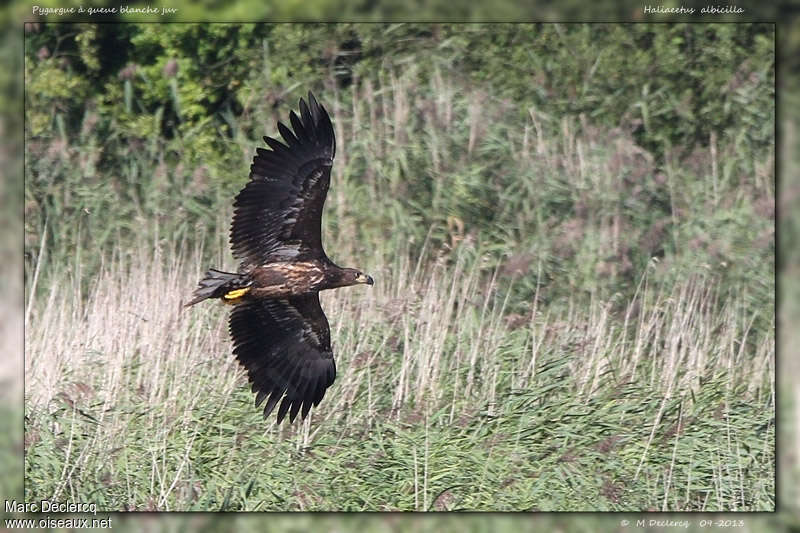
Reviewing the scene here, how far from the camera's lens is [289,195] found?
7055 mm

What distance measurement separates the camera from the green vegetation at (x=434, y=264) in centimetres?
709

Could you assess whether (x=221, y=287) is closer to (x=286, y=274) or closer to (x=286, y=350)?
(x=286, y=274)

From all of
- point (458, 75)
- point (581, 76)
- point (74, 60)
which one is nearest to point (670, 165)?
point (581, 76)

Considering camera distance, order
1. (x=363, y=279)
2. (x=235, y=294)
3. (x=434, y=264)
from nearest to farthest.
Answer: (x=235, y=294), (x=363, y=279), (x=434, y=264)

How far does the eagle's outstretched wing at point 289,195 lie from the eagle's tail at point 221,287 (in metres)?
0.18

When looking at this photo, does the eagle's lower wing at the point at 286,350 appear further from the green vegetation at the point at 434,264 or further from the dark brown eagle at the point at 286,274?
the green vegetation at the point at 434,264

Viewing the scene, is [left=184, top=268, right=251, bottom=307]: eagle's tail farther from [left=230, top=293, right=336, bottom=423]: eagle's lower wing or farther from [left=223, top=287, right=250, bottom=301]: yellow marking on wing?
[left=230, top=293, right=336, bottom=423]: eagle's lower wing

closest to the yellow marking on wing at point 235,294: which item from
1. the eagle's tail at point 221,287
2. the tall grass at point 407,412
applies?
the eagle's tail at point 221,287

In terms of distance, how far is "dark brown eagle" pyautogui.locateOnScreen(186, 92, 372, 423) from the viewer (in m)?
7.01

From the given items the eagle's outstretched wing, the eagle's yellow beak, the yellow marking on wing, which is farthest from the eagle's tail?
the eagle's yellow beak

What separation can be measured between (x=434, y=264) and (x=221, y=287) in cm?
194

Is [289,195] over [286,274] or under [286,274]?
over

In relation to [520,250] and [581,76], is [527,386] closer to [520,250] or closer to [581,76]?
[520,250]

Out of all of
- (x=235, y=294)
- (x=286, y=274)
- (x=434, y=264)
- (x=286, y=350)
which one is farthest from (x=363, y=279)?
(x=434, y=264)
